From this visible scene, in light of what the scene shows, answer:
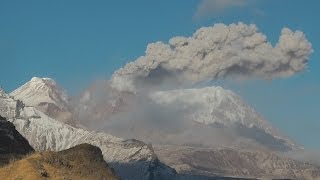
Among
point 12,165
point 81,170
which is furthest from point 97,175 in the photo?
point 12,165

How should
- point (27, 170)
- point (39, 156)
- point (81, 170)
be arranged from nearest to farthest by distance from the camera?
point (27, 170) < point (39, 156) < point (81, 170)

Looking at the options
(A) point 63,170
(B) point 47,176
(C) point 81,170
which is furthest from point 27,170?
(C) point 81,170

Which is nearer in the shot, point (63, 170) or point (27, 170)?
point (27, 170)

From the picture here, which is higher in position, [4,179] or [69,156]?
[69,156]

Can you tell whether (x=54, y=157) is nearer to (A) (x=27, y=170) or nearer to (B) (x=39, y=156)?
(B) (x=39, y=156)

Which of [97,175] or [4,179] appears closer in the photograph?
[4,179]

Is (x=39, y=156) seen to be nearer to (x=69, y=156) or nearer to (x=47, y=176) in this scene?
(x=47, y=176)

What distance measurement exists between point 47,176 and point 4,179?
8.64 meters

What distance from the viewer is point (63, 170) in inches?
6772

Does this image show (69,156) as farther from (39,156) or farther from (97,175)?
(39,156)

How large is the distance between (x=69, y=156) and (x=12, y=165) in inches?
1539

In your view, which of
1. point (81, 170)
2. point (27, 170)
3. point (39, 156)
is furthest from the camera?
point (81, 170)

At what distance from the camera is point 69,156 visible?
Answer: 199m

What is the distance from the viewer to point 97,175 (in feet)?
644
